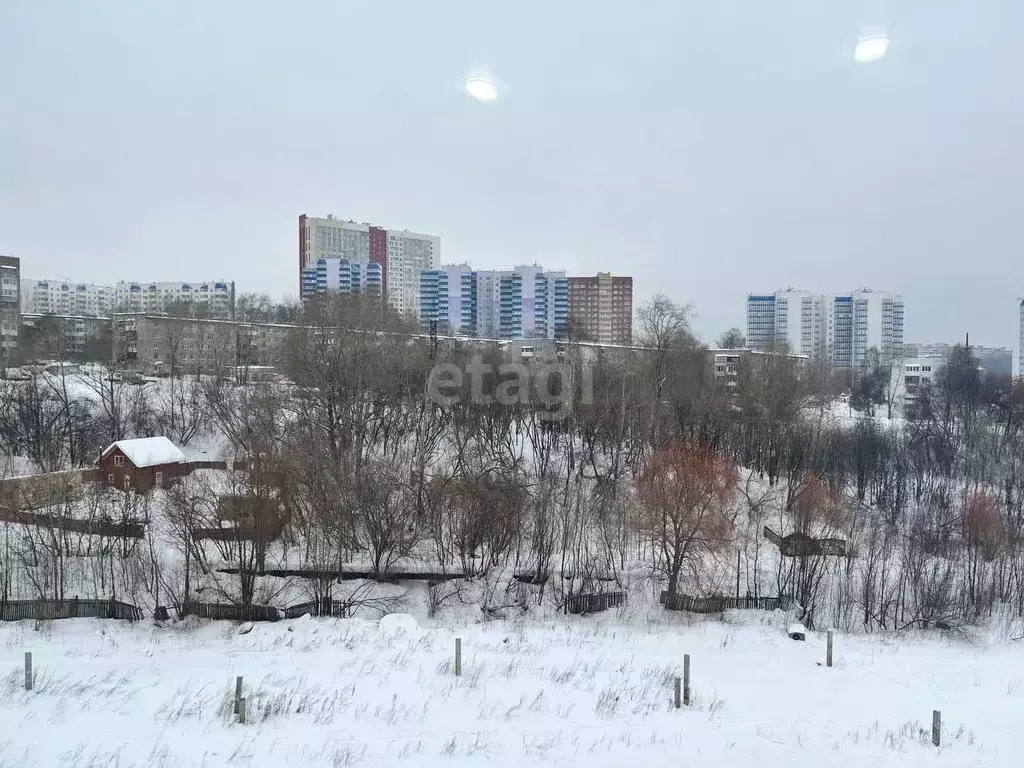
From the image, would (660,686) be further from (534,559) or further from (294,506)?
(294,506)

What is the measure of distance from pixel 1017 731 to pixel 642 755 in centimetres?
506

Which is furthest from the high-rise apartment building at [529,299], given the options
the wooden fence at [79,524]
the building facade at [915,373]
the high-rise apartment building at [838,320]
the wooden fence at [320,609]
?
the wooden fence at [320,609]

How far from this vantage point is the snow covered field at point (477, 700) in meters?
5.74

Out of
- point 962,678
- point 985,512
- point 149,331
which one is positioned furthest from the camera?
point 149,331

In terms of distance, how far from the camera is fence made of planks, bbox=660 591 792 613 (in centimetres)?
1323

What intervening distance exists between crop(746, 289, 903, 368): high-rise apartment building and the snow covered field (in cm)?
4484

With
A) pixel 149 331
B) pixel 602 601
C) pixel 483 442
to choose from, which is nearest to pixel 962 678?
pixel 602 601

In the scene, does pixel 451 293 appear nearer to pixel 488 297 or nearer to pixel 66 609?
pixel 488 297

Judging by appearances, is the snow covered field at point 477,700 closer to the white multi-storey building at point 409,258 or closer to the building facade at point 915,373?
the building facade at point 915,373

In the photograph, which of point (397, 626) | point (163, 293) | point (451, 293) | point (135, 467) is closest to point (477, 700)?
point (397, 626)

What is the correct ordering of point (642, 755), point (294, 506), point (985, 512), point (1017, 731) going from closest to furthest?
1. point (642, 755)
2. point (1017, 731)
3. point (294, 506)
4. point (985, 512)

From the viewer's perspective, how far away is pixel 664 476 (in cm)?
1499

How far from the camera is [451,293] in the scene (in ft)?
148

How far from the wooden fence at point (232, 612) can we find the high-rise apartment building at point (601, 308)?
20.0 meters
